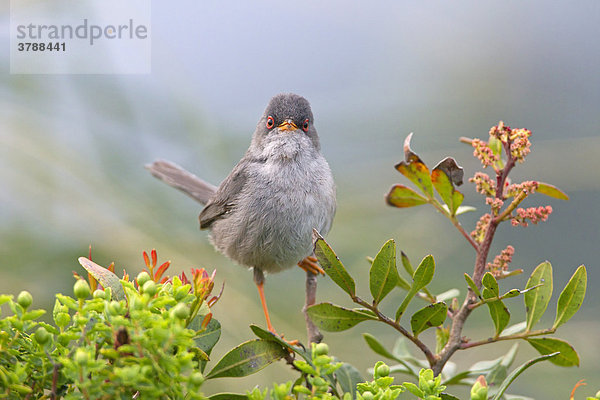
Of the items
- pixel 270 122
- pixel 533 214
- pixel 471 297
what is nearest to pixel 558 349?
pixel 471 297

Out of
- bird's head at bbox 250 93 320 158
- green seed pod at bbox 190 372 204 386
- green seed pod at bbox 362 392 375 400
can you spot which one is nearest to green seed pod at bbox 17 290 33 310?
green seed pod at bbox 190 372 204 386

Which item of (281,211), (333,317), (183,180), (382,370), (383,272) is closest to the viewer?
(382,370)

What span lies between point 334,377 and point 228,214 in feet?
7.74

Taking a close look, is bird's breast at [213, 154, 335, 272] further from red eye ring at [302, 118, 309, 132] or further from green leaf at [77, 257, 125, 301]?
green leaf at [77, 257, 125, 301]

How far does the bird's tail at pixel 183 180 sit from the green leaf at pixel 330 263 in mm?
3205

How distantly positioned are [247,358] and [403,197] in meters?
0.79

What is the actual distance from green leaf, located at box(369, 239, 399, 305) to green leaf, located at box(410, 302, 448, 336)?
0.11 metres

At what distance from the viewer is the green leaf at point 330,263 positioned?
1477mm

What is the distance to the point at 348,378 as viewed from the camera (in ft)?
5.36

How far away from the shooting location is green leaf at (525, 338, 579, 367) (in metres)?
1.62

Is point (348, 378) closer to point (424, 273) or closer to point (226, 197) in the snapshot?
point (424, 273)

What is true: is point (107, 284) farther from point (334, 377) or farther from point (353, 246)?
point (353, 246)

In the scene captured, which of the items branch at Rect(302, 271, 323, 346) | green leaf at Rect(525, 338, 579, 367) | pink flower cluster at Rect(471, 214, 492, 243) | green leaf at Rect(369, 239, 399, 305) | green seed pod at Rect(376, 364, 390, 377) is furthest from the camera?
branch at Rect(302, 271, 323, 346)

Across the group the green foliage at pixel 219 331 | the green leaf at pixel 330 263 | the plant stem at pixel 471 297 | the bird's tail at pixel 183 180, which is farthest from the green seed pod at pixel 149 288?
the bird's tail at pixel 183 180
